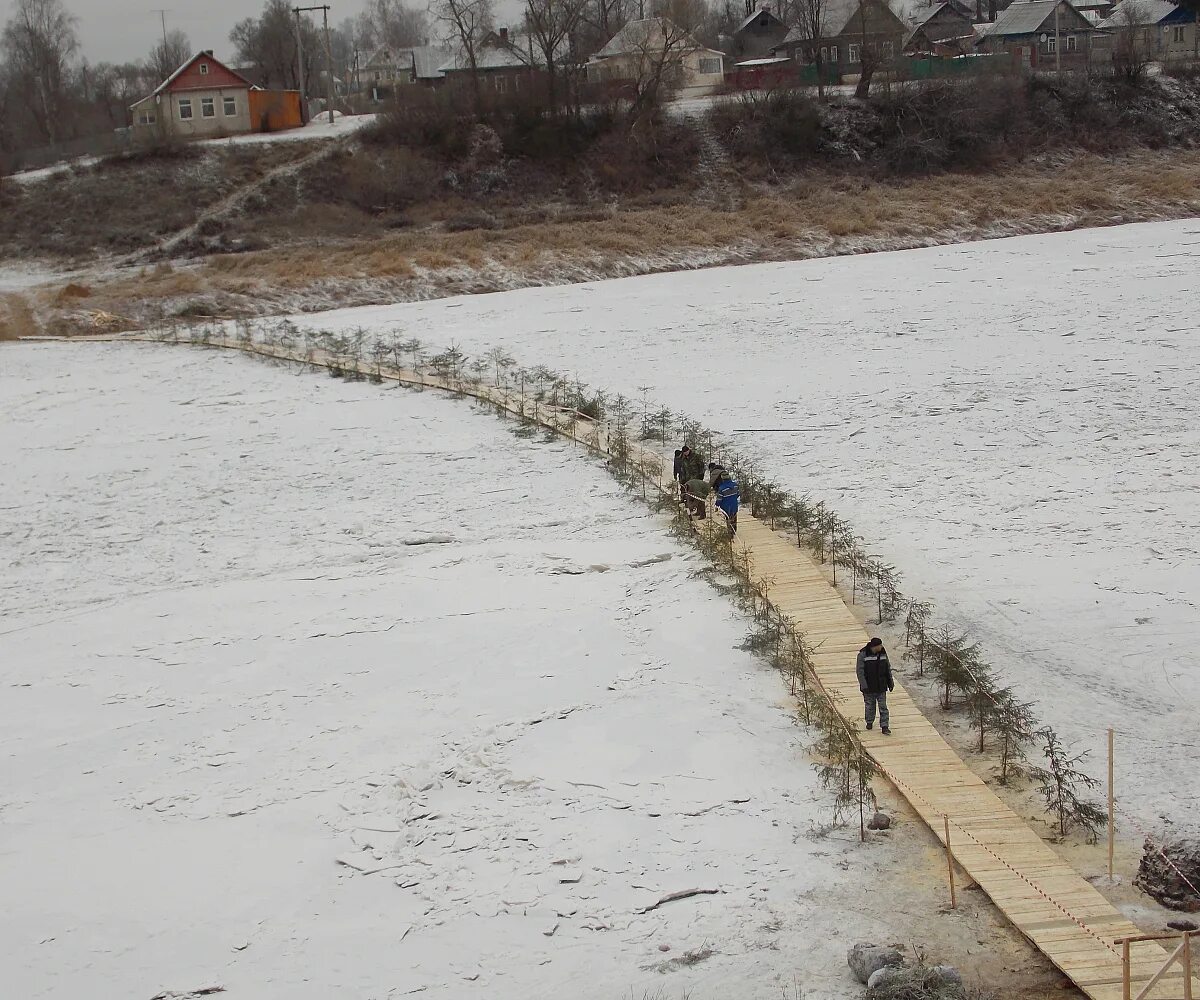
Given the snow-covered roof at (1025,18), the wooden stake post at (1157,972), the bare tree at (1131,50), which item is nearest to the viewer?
the wooden stake post at (1157,972)

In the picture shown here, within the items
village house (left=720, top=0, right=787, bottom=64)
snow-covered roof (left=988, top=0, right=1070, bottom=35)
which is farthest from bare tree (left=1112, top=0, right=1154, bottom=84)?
village house (left=720, top=0, right=787, bottom=64)

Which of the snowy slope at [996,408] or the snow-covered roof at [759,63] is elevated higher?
the snow-covered roof at [759,63]

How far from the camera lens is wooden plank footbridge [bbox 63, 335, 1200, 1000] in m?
7.79

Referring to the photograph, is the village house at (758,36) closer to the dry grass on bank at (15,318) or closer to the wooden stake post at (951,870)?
the dry grass on bank at (15,318)

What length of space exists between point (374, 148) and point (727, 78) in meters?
18.7

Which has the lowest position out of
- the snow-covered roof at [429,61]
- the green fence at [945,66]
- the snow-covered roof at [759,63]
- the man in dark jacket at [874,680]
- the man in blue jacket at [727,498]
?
the man in dark jacket at [874,680]

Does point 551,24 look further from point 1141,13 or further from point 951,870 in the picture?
point 951,870

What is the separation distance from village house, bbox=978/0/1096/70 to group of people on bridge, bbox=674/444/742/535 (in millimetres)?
54857

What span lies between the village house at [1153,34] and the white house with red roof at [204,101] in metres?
38.9

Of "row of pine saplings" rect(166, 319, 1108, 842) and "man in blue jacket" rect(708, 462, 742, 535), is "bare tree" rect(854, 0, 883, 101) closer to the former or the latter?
"row of pine saplings" rect(166, 319, 1108, 842)

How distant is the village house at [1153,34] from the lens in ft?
205

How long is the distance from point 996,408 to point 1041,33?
52.2 m

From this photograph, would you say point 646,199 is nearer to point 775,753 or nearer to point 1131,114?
point 1131,114

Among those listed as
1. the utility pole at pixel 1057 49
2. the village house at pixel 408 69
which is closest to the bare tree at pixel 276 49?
the village house at pixel 408 69
